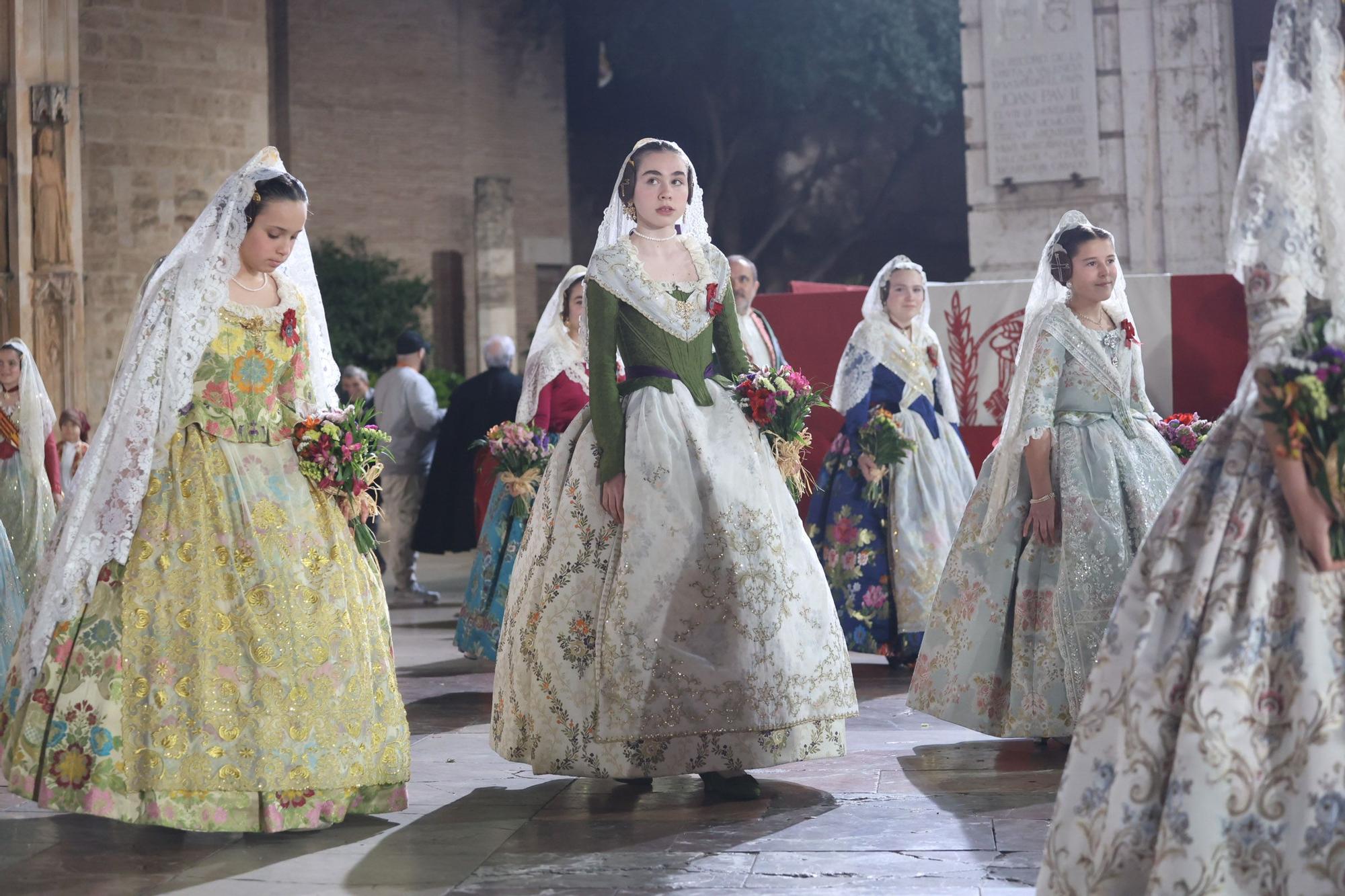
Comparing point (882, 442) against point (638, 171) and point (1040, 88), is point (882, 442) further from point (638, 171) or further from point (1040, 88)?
point (1040, 88)

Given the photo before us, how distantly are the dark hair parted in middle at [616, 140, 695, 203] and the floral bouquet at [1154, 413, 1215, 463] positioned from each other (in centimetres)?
167

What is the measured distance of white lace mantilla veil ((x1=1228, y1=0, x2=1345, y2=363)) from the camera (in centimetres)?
262

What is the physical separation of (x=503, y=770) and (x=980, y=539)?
162 cm

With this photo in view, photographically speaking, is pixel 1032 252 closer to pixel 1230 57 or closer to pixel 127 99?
pixel 1230 57

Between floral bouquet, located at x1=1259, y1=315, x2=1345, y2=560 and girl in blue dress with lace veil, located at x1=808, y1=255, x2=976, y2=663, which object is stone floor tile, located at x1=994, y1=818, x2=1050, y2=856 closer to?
floral bouquet, located at x1=1259, y1=315, x2=1345, y2=560

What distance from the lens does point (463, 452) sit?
9961 millimetres

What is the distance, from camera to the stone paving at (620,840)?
11.5 feet

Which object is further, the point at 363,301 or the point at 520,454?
the point at 363,301

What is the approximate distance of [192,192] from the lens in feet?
45.5

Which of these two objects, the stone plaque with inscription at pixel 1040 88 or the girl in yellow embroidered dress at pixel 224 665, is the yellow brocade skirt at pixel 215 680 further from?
the stone plaque with inscription at pixel 1040 88

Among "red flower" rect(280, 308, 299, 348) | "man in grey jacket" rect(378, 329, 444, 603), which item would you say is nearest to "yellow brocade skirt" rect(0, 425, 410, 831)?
"red flower" rect(280, 308, 299, 348)

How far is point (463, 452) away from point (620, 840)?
6.24 meters

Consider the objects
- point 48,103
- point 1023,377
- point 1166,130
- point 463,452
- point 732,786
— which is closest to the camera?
point 732,786

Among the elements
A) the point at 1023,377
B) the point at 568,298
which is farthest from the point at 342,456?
the point at 568,298
